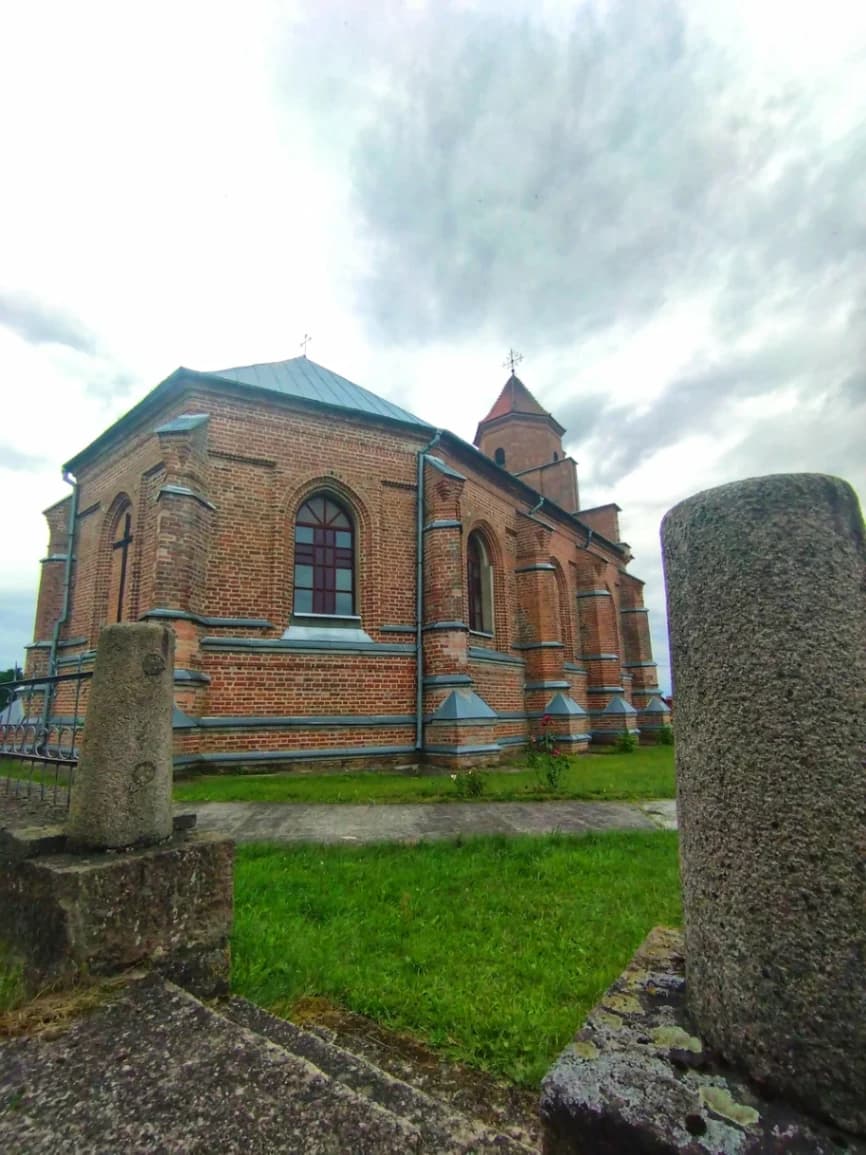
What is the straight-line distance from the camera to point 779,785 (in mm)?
1055

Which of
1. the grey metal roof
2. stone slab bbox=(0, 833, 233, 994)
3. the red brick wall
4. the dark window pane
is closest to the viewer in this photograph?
stone slab bbox=(0, 833, 233, 994)

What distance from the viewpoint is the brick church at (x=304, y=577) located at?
9469 millimetres

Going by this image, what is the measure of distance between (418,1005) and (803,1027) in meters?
1.80

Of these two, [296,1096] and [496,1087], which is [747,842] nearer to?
[296,1096]

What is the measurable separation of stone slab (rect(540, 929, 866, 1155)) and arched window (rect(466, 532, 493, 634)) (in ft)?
40.3

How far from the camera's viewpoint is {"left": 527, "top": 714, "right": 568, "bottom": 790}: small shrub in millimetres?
7957

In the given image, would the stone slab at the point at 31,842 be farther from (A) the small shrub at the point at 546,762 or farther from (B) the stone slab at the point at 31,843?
(A) the small shrub at the point at 546,762

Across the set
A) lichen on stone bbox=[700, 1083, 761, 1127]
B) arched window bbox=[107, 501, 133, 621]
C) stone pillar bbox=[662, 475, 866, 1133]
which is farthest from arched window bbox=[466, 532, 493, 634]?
lichen on stone bbox=[700, 1083, 761, 1127]

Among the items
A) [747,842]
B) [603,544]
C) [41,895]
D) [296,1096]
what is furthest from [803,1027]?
[603,544]

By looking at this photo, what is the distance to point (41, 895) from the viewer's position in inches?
80.2

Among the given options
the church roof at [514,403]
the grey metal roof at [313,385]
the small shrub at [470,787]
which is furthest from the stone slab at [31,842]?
the church roof at [514,403]

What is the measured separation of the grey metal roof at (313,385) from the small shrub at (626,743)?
33.8 feet

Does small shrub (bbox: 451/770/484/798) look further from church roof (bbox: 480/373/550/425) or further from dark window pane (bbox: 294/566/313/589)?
church roof (bbox: 480/373/550/425)

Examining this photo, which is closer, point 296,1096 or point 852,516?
point 852,516
